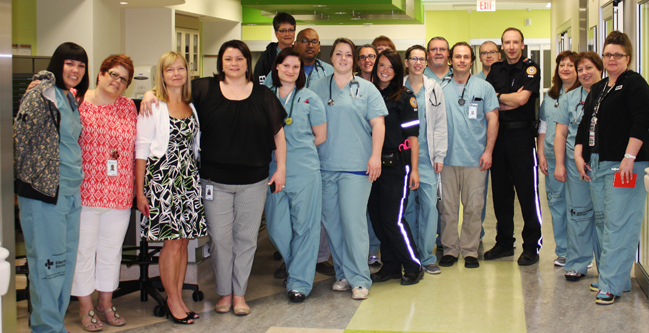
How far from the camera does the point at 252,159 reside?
12.0ft

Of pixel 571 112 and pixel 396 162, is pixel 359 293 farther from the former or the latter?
pixel 571 112

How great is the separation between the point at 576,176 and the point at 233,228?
88.7 inches

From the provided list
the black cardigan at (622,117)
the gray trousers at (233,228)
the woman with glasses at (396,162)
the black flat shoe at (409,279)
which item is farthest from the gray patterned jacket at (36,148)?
the black cardigan at (622,117)

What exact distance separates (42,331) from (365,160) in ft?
6.61

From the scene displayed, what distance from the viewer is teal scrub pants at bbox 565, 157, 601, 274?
4.34 m

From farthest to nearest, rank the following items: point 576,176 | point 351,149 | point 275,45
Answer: point 275,45, point 576,176, point 351,149

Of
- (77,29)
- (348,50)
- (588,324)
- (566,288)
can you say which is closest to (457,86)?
(348,50)

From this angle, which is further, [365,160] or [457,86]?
[457,86]

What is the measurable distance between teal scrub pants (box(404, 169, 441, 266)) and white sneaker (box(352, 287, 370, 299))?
76 centimetres

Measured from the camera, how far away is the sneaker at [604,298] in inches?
154

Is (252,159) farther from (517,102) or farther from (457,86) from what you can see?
(517,102)

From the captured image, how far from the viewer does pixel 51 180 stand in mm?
3053

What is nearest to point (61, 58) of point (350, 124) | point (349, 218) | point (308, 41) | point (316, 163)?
point (316, 163)

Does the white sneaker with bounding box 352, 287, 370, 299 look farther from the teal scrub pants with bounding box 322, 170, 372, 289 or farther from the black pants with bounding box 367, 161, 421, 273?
the black pants with bounding box 367, 161, 421, 273
